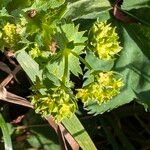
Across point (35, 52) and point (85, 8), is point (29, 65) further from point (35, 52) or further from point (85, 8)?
point (85, 8)

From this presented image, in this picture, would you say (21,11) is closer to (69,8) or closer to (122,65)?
(69,8)

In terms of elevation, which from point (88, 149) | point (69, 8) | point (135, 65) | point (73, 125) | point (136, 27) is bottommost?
point (88, 149)

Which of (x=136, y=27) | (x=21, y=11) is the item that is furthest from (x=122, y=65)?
(x=21, y=11)

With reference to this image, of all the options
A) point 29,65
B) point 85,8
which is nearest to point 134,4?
point 85,8

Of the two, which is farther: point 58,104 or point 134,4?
point 134,4

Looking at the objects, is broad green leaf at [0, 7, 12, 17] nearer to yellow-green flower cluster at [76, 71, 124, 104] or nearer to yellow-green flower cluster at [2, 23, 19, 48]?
yellow-green flower cluster at [2, 23, 19, 48]

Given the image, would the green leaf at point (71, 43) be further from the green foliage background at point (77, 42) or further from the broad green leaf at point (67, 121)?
the broad green leaf at point (67, 121)

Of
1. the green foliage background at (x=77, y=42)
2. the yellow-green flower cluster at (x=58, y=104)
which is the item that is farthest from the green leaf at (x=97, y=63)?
the yellow-green flower cluster at (x=58, y=104)
